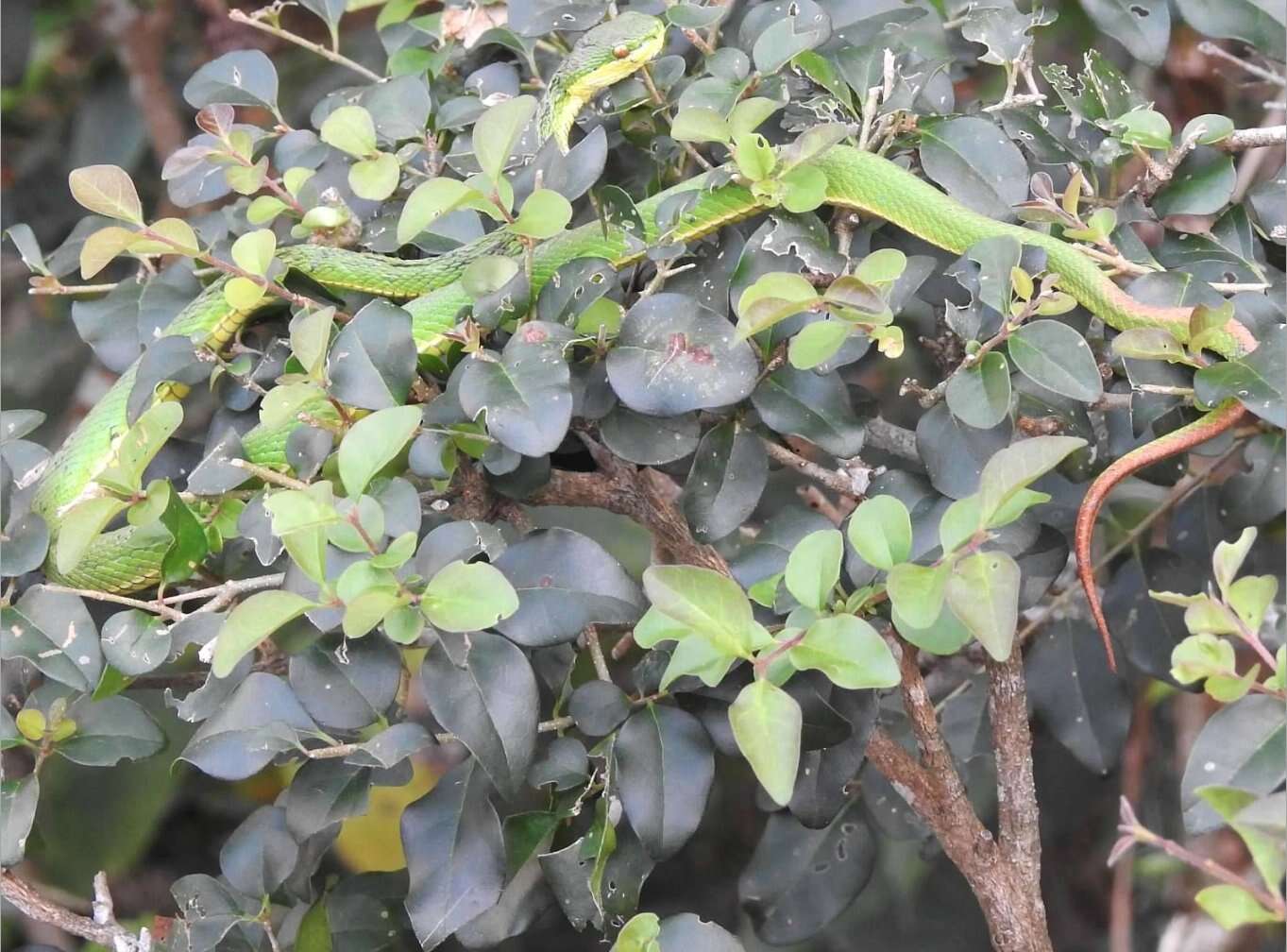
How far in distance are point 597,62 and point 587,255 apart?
0.30 m

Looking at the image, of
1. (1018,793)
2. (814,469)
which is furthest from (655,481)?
(1018,793)

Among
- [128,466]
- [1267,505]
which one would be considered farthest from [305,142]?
[1267,505]

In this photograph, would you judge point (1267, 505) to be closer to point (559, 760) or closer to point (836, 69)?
point (836, 69)

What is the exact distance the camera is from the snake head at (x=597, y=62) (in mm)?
1646

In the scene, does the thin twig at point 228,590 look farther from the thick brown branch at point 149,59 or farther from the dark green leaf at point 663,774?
the thick brown branch at point 149,59

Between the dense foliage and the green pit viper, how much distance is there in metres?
0.04

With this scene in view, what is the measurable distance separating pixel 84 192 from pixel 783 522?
874mm

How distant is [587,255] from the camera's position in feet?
5.11

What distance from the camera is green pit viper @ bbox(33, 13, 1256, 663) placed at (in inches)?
56.8

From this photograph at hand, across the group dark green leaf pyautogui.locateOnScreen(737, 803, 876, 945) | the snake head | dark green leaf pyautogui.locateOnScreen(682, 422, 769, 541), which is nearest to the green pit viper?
the snake head

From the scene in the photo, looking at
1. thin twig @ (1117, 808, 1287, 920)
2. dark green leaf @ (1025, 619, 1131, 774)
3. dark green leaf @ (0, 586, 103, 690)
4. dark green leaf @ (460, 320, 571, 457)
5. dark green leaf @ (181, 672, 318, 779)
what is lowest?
dark green leaf @ (1025, 619, 1131, 774)

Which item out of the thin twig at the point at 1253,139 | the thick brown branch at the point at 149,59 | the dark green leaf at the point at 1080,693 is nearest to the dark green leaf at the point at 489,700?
the dark green leaf at the point at 1080,693

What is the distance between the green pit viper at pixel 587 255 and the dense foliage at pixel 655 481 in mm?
37

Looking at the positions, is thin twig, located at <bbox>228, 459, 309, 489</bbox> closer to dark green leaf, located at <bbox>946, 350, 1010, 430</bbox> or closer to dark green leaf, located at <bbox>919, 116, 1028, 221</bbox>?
dark green leaf, located at <bbox>946, 350, 1010, 430</bbox>
